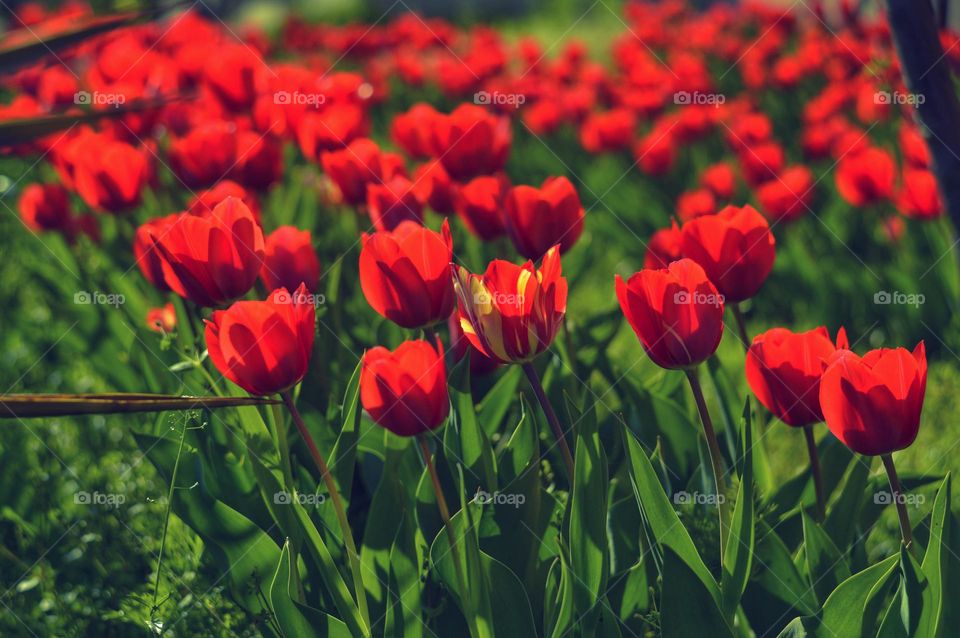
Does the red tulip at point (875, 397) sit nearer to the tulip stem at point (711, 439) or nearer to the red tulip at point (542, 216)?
the tulip stem at point (711, 439)

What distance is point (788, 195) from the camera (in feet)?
9.71

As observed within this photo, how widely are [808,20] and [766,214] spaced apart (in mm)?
3313

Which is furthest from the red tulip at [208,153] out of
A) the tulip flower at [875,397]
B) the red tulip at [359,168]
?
the tulip flower at [875,397]

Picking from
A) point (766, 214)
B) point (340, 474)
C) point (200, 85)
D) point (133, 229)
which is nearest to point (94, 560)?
point (340, 474)

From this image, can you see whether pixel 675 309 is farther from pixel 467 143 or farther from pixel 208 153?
pixel 208 153

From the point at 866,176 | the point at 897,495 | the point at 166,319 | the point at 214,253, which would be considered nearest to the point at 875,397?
the point at 897,495

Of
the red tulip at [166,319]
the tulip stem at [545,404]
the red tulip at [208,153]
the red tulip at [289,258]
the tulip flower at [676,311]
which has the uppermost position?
the red tulip at [208,153]

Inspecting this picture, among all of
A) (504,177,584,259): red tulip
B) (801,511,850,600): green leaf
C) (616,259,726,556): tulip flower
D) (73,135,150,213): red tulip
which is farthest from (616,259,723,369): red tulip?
(73,135,150,213): red tulip

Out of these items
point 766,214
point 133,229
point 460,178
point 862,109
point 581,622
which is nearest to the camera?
point 581,622

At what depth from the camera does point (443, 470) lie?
1.72m

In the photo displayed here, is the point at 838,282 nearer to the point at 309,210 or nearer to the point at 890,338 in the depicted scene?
the point at 890,338

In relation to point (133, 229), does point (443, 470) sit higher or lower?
lower

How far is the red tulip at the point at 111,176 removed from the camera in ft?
7.73

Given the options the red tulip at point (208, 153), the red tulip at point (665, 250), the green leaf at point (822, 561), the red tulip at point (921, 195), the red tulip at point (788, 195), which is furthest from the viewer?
the red tulip at point (788, 195)
